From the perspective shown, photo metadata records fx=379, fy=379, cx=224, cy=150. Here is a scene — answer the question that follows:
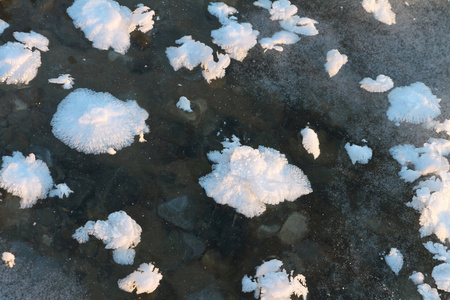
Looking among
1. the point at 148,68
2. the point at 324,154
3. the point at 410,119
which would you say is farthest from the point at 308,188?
the point at 148,68

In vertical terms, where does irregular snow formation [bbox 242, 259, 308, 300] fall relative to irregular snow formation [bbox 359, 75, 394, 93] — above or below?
below

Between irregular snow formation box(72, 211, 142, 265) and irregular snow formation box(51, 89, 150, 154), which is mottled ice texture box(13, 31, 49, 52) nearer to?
irregular snow formation box(51, 89, 150, 154)

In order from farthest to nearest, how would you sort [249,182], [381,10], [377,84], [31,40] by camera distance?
[381,10], [377,84], [31,40], [249,182]

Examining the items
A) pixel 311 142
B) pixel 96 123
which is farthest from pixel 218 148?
pixel 96 123

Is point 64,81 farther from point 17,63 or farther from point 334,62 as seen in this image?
point 334,62

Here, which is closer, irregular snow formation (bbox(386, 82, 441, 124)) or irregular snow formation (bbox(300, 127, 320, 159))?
irregular snow formation (bbox(300, 127, 320, 159))

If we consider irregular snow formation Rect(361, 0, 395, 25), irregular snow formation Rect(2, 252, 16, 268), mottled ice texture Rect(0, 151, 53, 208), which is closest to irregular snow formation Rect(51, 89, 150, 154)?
mottled ice texture Rect(0, 151, 53, 208)

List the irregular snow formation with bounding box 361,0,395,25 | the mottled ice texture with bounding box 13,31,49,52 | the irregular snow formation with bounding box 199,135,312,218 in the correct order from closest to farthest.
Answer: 1. the irregular snow formation with bounding box 199,135,312,218
2. the mottled ice texture with bounding box 13,31,49,52
3. the irregular snow formation with bounding box 361,0,395,25
